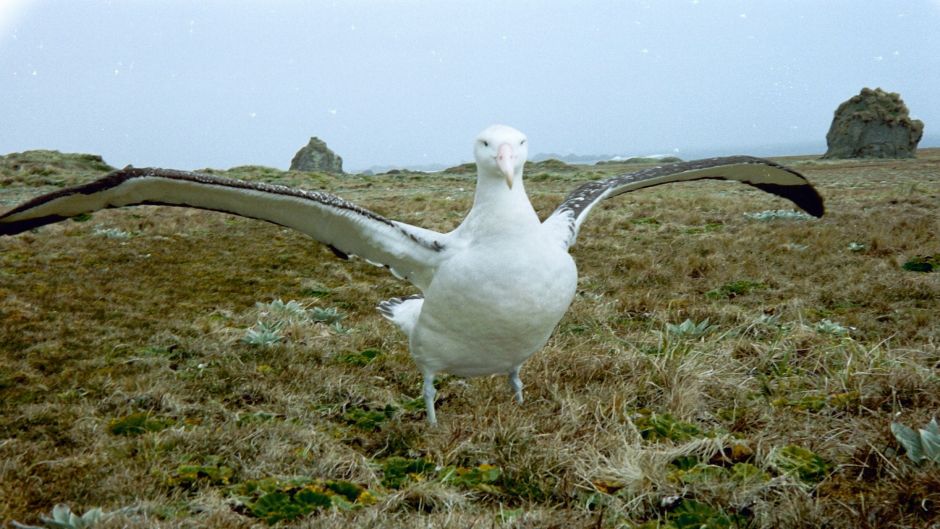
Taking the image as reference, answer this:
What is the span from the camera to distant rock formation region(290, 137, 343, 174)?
47375 mm

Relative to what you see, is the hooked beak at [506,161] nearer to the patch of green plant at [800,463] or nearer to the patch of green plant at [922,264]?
the patch of green plant at [800,463]

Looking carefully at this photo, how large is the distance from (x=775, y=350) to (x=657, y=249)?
524 centimetres

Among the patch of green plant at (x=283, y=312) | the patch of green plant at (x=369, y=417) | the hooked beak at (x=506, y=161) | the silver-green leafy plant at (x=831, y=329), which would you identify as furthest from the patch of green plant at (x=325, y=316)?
the silver-green leafy plant at (x=831, y=329)

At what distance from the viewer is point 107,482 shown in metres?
3.38

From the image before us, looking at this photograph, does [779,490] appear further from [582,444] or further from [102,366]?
[102,366]

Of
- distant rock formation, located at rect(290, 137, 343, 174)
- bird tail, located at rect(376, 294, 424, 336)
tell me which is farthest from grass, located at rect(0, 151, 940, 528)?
distant rock formation, located at rect(290, 137, 343, 174)

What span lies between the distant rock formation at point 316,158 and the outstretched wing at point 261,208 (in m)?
42.9

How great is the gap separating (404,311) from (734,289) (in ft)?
14.3

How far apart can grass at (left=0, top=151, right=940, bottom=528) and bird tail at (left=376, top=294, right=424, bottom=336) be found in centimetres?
50

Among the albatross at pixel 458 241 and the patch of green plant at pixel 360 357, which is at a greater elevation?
the albatross at pixel 458 241

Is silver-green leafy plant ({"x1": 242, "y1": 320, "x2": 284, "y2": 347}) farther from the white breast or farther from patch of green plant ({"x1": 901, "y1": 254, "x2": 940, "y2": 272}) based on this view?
patch of green plant ({"x1": 901, "y1": 254, "x2": 940, "y2": 272})

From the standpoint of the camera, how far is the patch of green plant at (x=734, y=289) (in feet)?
25.0

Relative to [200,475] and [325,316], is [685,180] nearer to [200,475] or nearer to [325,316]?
[325,316]

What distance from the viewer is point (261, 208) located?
4.89 m
